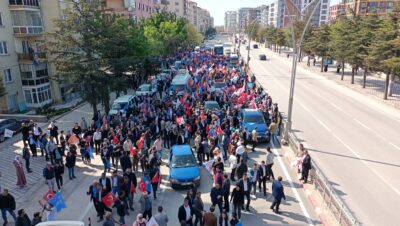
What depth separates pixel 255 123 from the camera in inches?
796

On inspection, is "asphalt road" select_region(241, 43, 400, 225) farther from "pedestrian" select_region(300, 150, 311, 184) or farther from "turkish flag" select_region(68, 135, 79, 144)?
"turkish flag" select_region(68, 135, 79, 144)

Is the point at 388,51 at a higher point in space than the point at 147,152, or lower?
higher

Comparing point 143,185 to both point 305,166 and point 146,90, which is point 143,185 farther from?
point 146,90

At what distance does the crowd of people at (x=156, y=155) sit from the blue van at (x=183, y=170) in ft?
2.48

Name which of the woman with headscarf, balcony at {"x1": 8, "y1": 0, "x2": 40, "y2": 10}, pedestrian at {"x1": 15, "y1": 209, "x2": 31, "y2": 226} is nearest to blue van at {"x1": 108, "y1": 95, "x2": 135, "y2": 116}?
the woman with headscarf

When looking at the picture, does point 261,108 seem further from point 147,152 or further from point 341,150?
point 147,152

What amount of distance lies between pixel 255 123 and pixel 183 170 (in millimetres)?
7414

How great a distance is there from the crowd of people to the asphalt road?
239 centimetres

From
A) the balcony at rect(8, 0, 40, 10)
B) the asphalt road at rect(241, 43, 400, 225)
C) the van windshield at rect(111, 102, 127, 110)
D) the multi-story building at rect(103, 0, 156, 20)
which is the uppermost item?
the multi-story building at rect(103, 0, 156, 20)

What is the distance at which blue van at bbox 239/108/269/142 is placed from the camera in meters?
19.8

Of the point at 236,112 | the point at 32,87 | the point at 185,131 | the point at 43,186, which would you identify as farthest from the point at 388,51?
the point at 32,87

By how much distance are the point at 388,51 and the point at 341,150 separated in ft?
58.3

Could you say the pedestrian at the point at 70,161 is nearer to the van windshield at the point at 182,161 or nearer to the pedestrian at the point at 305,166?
the van windshield at the point at 182,161

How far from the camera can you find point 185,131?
18.4m
